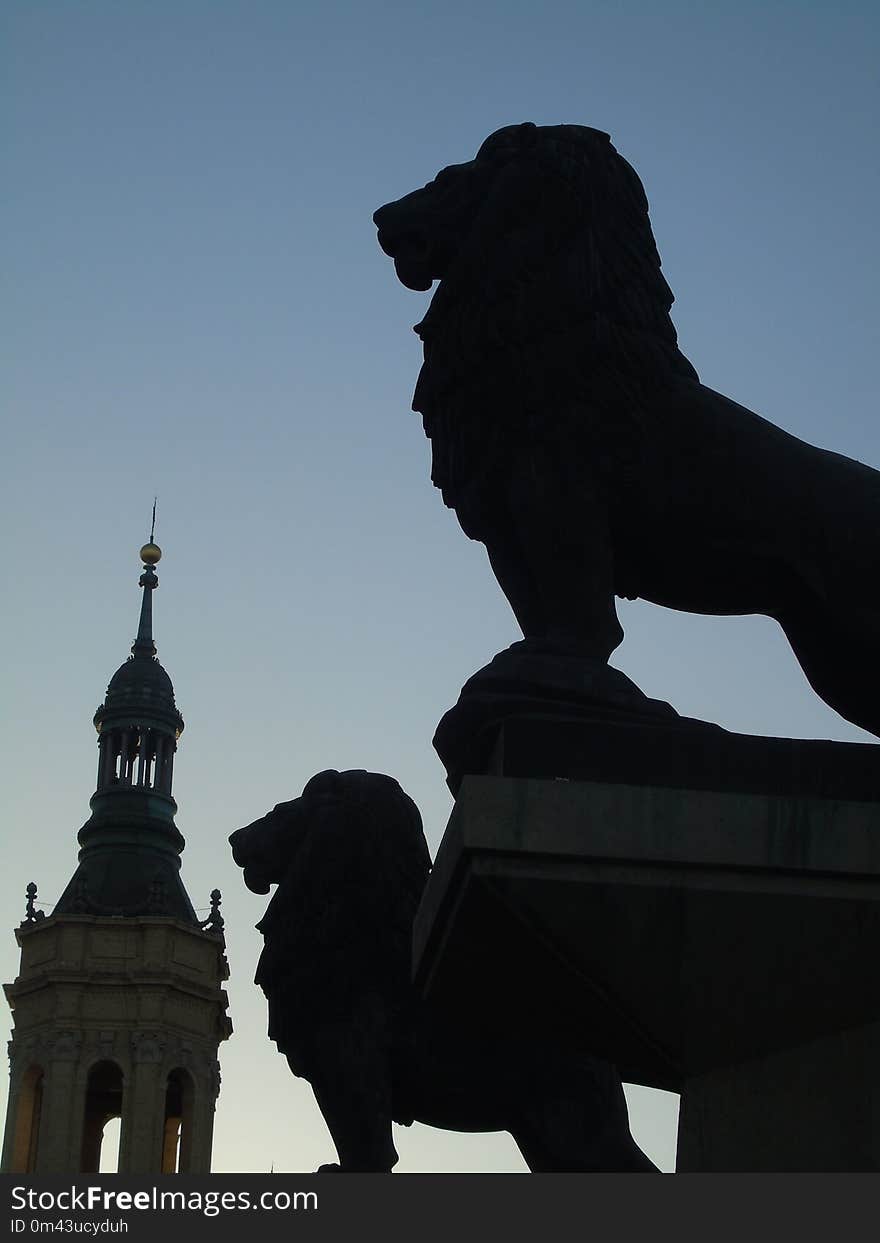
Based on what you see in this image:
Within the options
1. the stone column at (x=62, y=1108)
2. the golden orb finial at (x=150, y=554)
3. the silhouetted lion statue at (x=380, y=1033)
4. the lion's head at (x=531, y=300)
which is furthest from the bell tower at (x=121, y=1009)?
the lion's head at (x=531, y=300)

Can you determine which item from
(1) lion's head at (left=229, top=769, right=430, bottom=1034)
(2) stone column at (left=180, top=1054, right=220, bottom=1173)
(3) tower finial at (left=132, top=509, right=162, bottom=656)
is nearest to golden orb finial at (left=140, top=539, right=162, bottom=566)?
(3) tower finial at (left=132, top=509, right=162, bottom=656)

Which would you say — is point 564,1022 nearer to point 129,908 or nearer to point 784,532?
point 784,532

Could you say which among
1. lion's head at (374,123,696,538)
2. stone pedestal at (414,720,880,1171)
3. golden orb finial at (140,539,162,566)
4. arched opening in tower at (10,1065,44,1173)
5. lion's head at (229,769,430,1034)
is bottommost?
A: stone pedestal at (414,720,880,1171)

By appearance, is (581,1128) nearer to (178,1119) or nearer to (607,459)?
(607,459)

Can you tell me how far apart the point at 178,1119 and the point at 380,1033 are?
7823 centimetres

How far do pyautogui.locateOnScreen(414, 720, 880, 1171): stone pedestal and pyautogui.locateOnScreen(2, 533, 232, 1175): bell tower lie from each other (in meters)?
73.3

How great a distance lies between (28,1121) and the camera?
81812 millimetres

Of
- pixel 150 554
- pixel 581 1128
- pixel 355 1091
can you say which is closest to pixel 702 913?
pixel 581 1128

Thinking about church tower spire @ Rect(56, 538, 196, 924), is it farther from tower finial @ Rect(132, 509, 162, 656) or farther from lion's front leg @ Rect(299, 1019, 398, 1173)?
lion's front leg @ Rect(299, 1019, 398, 1173)

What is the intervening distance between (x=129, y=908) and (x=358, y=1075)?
7752 centimetres

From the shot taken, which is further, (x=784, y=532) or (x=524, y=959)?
(x=784, y=532)

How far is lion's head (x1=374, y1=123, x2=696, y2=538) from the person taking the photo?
21.1ft

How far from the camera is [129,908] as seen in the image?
278 ft

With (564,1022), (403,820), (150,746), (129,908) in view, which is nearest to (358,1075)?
(403,820)
